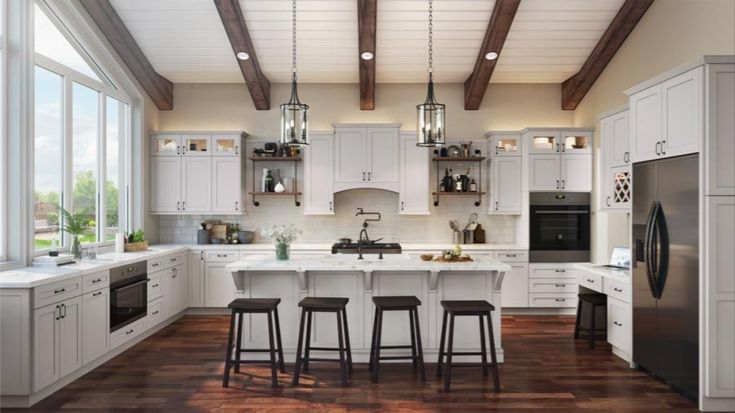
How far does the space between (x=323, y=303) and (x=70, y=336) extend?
2.16 metres

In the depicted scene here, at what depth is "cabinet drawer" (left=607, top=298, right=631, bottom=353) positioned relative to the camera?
15.8ft

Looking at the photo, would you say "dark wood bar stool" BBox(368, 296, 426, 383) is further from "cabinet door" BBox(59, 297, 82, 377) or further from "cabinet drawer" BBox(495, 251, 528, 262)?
"cabinet drawer" BBox(495, 251, 528, 262)

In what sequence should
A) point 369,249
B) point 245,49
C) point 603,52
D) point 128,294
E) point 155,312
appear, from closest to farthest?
1. point 128,294
2. point 155,312
3. point 245,49
4. point 603,52
5. point 369,249

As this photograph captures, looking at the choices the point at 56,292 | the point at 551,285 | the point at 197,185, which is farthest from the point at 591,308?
the point at 197,185

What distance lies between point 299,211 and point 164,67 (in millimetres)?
2842

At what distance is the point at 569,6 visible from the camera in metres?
5.84

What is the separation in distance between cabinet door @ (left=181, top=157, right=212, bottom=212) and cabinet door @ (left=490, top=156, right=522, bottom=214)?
4158mm

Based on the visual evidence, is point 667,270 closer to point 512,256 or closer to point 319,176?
point 512,256

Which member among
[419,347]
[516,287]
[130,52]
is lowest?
[419,347]

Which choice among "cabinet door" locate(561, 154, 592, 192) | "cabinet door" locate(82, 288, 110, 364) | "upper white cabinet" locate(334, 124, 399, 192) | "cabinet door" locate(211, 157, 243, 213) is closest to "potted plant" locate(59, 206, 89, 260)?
"cabinet door" locate(82, 288, 110, 364)

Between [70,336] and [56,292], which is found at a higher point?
[56,292]

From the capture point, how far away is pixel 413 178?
718 cm

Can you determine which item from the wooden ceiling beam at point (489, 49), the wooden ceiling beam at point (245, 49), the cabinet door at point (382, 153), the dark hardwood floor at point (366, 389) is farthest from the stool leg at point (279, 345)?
the wooden ceiling beam at point (489, 49)

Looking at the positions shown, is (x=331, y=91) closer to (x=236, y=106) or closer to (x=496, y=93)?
(x=236, y=106)
